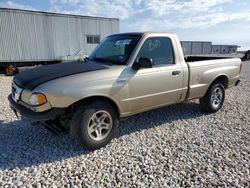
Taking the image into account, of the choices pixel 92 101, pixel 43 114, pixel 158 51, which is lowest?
pixel 43 114

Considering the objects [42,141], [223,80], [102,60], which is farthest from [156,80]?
[223,80]

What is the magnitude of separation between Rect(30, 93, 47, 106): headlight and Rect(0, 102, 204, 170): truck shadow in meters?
0.89

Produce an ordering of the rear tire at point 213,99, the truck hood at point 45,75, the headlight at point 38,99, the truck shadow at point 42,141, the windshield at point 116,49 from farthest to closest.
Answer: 1. the rear tire at point 213,99
2. the windshield at point 116,49
3. the truck shadow at point 42,141
4. the truck hood at point 45,75
5. the headlight at point 38,99

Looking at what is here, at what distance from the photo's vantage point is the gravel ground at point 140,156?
3021 millimetres

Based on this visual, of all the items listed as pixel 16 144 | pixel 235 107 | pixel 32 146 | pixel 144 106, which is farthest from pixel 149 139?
pixel 235 107

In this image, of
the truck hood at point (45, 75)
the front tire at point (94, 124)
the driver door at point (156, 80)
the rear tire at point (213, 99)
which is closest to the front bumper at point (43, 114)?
the front tire at point (94, 124)

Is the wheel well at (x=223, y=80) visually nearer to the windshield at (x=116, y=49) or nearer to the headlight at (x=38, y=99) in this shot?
the windshield at (x=116, y=49)

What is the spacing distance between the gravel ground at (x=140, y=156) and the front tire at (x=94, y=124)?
0.63 feet

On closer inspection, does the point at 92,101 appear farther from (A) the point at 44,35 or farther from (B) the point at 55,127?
(A) the point at 44,35

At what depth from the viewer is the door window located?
4.33 m

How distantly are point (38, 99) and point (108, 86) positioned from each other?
A: 3.48 ft

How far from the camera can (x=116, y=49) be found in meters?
4.56

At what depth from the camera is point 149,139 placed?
4238 mm

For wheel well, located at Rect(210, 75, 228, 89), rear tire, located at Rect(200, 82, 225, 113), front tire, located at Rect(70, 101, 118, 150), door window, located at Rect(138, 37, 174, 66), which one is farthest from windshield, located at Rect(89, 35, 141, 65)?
wheel well, located at Rect(210, 75, 228, 89)
